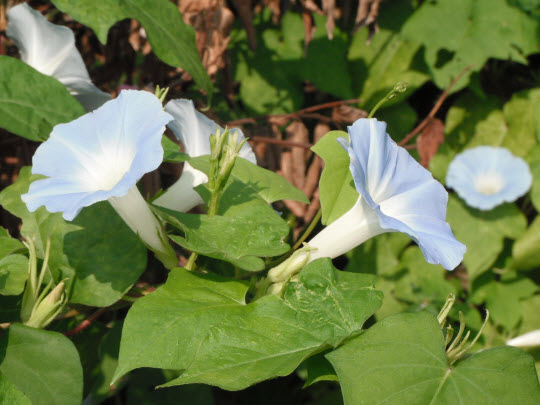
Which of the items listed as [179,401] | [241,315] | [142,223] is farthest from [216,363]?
[179,401]

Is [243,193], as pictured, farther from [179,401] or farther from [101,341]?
[179,401]

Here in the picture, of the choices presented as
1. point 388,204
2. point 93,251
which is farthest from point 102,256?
point 388,204

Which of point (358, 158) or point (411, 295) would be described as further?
point (411, 295)

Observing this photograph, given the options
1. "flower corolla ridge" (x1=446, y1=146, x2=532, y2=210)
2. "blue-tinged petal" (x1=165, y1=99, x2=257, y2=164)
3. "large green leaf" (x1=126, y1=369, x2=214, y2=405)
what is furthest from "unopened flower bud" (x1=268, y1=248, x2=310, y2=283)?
"flower corolla ridge" (x1=446, y1=146, x2=532, y2=210)

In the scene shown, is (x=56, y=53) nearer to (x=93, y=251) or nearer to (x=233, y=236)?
(x=93, y=251)

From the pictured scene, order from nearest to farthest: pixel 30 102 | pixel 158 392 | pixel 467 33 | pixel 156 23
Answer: pixel 30 102 < pixel 156 23 < pixel 158 392 < pixel 467 33

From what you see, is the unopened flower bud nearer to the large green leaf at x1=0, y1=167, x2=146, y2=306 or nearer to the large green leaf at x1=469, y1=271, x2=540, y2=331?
the large green leaf at x1=0, y1=167, x2=146, y2=306

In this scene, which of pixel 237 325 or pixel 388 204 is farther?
pixel 388 204
